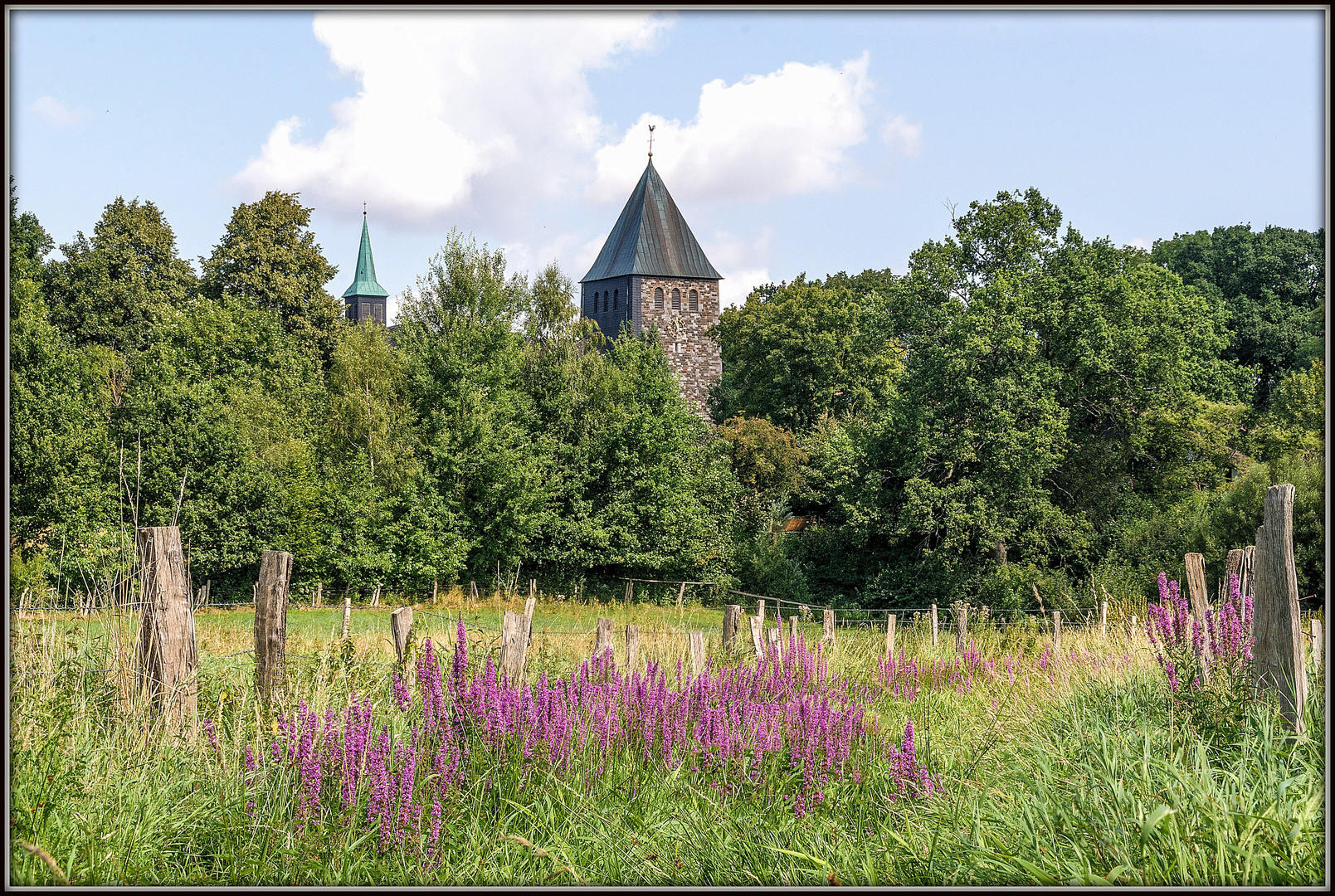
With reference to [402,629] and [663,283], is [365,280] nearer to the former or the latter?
[663,283]

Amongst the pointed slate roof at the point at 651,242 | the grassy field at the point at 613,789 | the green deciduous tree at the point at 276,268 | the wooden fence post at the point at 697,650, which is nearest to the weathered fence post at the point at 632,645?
the wooden fence post at the point at 697,650

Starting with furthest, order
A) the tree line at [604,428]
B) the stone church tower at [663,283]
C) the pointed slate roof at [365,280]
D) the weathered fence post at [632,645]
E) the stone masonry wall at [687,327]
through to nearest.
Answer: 1. the pointed slate roof at [365,280]
2. the stone church tower at [663,283]
3. the stone masonry wall at [687,327]
4. the tree line at [604,428]
5. the weathered fence post at [632,645]

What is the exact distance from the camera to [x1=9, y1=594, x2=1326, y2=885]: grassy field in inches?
114

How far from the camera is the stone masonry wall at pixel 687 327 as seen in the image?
51850 millimetres

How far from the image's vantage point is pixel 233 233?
31172mm

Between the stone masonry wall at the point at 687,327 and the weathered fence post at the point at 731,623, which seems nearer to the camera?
the weathered fence post at the point at 731,623

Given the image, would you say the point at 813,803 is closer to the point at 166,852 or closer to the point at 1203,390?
the point at 166,852

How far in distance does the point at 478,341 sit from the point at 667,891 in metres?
25.7

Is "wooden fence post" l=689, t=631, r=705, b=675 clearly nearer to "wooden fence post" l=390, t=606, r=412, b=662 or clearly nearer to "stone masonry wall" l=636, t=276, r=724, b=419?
"wooden fence post" l=390, t=606, r=412, b=662

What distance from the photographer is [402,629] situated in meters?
→ 5.23

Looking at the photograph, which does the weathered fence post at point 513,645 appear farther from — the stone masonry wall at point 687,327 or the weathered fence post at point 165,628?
the stone masonry wall at point 687,327

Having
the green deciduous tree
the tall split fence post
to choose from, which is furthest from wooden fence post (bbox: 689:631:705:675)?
the green deciduous tree

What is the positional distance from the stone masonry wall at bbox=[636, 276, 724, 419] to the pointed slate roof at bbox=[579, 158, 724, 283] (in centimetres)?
66

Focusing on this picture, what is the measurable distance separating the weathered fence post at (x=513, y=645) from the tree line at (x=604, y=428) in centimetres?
1715
